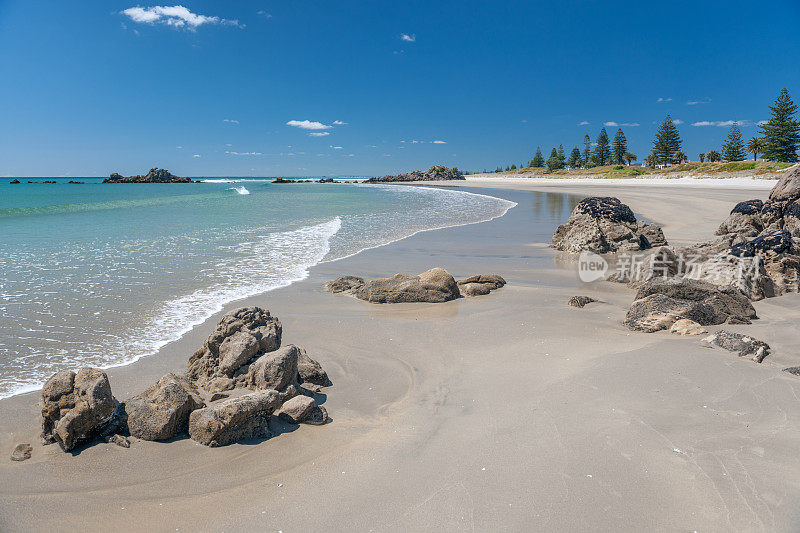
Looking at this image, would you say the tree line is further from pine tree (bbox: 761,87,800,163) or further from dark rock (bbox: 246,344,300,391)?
dark rock (bbox: 246,344,300,391)

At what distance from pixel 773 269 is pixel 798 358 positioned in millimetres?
3677

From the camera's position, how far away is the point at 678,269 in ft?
26.1

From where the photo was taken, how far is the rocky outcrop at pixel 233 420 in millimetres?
3324

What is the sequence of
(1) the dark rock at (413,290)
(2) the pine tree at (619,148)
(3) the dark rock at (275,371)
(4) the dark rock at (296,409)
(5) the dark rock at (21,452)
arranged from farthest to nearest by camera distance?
(2) the pine tree at (619,148) → (1) the dark rock at (413,290) → (3) the dark rock at (275,371) → (4) the dark rock at (296,409) → (5) the dark rock at (21,452)

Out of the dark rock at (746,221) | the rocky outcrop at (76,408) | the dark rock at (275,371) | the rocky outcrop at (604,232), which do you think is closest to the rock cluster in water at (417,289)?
the dark rock at (275,371)

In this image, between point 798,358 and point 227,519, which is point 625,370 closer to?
point 798,358

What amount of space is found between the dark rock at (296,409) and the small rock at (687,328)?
440 cm

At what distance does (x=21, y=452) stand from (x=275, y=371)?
5.99ft

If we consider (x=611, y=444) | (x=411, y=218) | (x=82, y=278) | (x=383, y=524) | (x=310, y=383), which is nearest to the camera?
(x=383, y=524)

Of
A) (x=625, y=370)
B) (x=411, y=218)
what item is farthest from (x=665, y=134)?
(x=625, y=370)

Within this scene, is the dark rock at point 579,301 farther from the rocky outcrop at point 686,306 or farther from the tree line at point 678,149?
the tree line at point 678,149

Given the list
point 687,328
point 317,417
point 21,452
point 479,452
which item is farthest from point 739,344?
point 21,452

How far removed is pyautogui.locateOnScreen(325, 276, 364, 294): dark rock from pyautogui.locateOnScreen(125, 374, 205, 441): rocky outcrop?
4479 mm

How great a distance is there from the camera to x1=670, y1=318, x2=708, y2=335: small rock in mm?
5352
